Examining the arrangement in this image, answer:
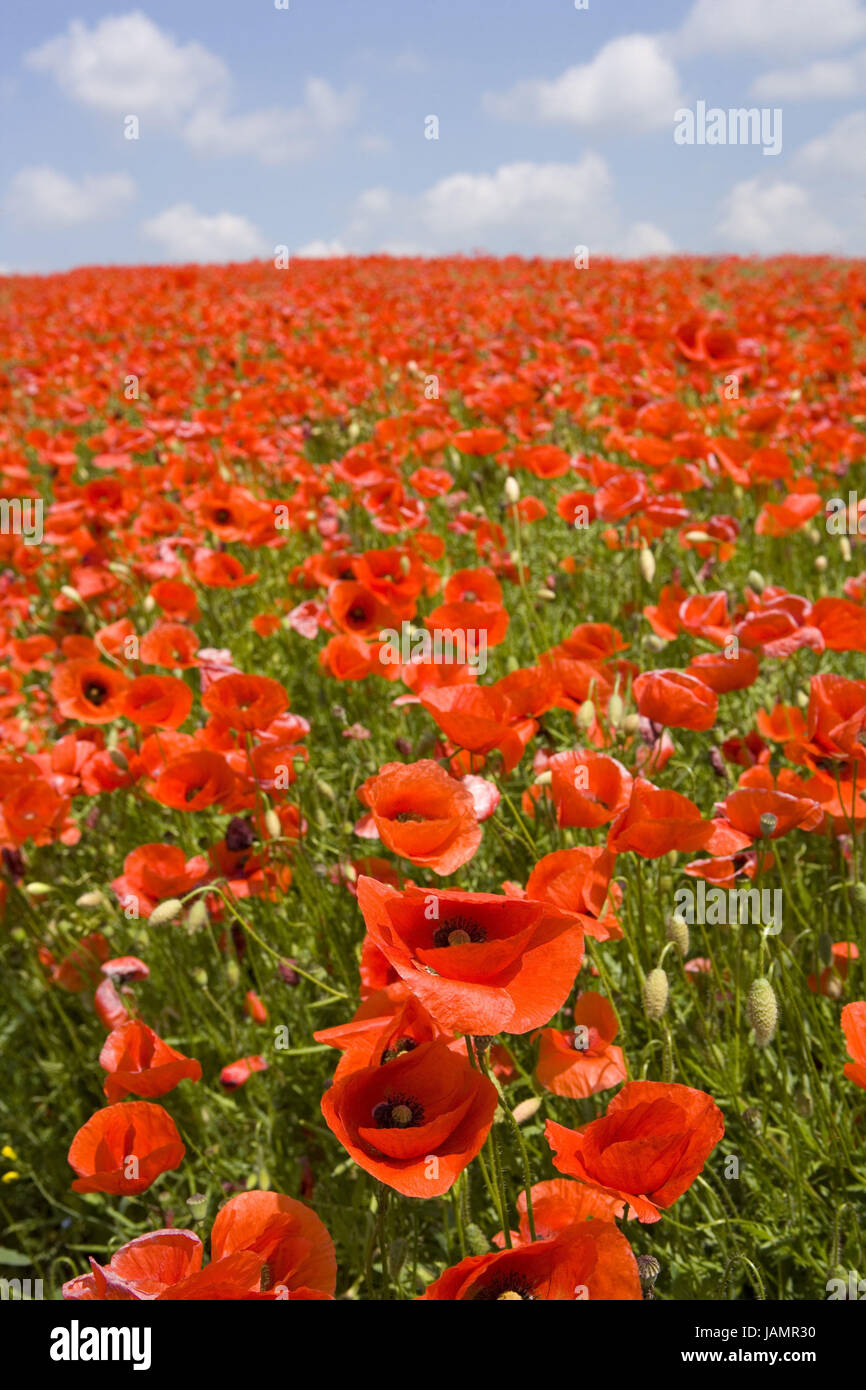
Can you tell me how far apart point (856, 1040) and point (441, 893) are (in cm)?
55

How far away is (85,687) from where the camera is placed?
2.58 m

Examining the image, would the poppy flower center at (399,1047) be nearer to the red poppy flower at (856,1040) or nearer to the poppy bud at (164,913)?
the red poppy flower at (856,1040)

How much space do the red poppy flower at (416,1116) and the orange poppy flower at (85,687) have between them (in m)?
1.57

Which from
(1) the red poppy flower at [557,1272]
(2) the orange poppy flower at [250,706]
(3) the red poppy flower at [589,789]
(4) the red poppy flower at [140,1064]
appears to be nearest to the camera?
(1) the red poppy flower at [557,1272]

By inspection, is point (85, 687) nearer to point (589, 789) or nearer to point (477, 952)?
point (589, 789)

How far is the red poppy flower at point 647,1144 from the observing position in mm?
960

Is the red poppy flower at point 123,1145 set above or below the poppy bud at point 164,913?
Answer: below

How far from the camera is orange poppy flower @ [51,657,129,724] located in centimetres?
238

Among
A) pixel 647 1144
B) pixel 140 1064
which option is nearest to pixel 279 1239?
pixel 647 1144

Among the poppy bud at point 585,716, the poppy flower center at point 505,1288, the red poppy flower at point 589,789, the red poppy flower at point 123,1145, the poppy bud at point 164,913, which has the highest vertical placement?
the poppy bud at point 585,716

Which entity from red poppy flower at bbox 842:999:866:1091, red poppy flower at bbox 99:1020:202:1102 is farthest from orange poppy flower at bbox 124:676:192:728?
red poppy flower at bbox 842:999:866:1091

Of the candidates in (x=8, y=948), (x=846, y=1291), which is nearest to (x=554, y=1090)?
(x=846, y=1291)

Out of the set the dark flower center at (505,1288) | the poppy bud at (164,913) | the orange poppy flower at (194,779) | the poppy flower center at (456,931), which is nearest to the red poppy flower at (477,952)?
the poppy flower center at (456,931)
